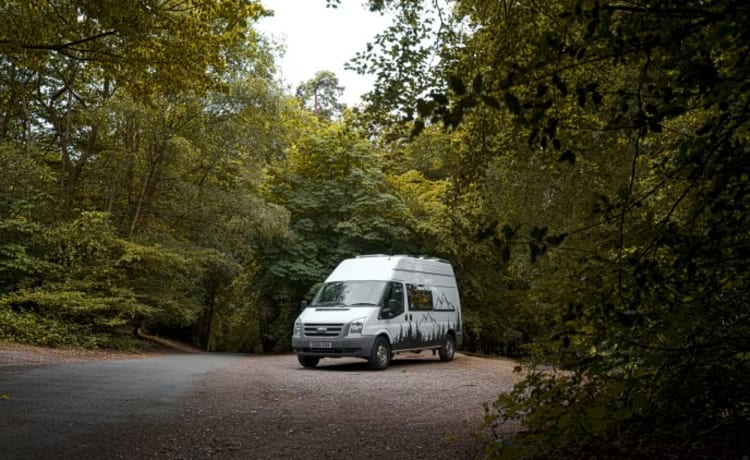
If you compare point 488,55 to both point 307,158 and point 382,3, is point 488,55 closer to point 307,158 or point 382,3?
point 382,3

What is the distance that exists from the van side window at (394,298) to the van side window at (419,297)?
0.33 meters

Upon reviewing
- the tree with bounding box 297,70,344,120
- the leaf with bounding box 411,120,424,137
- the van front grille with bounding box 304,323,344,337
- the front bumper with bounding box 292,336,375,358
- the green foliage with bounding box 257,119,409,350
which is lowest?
the front bumper with bounding box 292,336,375,358

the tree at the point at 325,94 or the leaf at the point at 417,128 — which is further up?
the tree at the point at 325,94

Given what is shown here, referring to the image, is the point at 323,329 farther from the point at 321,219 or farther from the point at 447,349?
the point at 321,219

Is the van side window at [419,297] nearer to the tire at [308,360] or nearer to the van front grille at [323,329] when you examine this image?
the van front grille at [323,329]

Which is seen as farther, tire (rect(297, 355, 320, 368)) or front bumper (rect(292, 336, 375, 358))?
tire (rect(297, 355, 320, 368))

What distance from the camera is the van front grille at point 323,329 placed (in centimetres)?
1476

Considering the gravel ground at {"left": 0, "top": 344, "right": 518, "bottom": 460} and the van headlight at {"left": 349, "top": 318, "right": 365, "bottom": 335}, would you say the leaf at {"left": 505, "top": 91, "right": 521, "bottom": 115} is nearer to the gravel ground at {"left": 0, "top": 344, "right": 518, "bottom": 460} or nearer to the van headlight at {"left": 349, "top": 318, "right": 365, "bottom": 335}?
the gravel ground at {"left": 0, "top": 344, "right": 518, "bottom": 460}

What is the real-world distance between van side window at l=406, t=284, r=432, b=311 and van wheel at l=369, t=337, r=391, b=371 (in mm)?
1429

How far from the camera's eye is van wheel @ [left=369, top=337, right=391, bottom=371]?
1476 centimetres

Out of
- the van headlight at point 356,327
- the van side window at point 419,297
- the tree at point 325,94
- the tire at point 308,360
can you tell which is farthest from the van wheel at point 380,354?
the tree at point 325,94

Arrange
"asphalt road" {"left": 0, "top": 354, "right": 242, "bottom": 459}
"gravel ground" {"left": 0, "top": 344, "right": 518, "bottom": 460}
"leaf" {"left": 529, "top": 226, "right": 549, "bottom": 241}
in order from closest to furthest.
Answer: "leaf" {"left": 529, "top": 226, "right": 549, "bottom": 241}
"gravel ground" {"left": 0, "top": 344, "right": 518, "bottom": 460}
"asphalt road" {"left": 0, "top": 354, "right": 242, "bottom": 459}

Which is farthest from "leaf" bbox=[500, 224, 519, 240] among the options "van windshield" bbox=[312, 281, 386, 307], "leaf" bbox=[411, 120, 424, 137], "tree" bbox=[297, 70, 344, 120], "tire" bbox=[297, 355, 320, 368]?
"tree" bbox=[297, 70, 344, 120]

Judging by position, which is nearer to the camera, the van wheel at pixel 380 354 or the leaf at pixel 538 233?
the leaf at pixel 538 233
